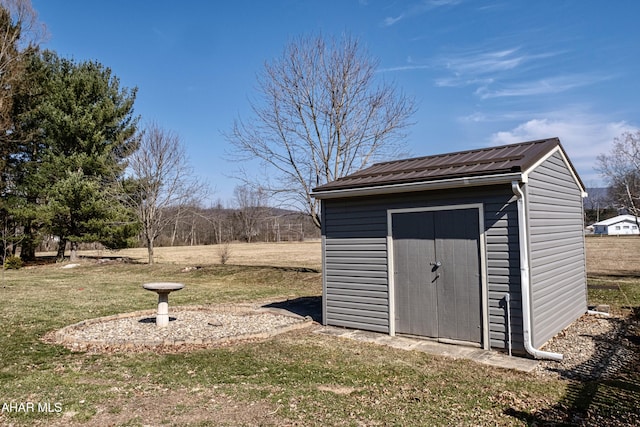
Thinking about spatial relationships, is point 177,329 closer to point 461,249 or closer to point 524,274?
point 461,249

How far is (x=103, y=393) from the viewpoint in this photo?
4320 millimetres

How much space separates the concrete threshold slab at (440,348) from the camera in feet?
17.1

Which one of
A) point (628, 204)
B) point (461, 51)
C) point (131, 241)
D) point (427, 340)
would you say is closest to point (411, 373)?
point (427, 340)

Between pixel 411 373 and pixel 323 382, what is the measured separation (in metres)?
1.06

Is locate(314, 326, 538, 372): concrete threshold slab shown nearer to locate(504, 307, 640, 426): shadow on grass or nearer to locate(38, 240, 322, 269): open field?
locate(504, 307, 640, 426): shadow on grass

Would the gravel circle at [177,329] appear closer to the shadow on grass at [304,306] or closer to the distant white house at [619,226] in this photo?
the shadow on grass at [304,306]

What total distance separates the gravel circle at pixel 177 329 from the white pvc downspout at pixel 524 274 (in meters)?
3.72

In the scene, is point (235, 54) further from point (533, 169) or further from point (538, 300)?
point (538, 300)

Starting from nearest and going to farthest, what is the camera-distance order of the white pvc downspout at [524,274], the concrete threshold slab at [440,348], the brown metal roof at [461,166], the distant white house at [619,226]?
the concrete threshold slab at [440,348] → the white pvc downspout at [524,274] → the brown metal roof at [461,166] → the distant white house at [619,226]

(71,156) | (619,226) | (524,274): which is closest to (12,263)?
(71,156)

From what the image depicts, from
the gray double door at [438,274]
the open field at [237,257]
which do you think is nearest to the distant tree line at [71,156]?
the open field at [237,257]

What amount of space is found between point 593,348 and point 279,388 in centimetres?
459

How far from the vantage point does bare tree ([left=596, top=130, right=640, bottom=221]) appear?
19.8m

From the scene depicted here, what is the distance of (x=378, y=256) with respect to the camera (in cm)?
694
